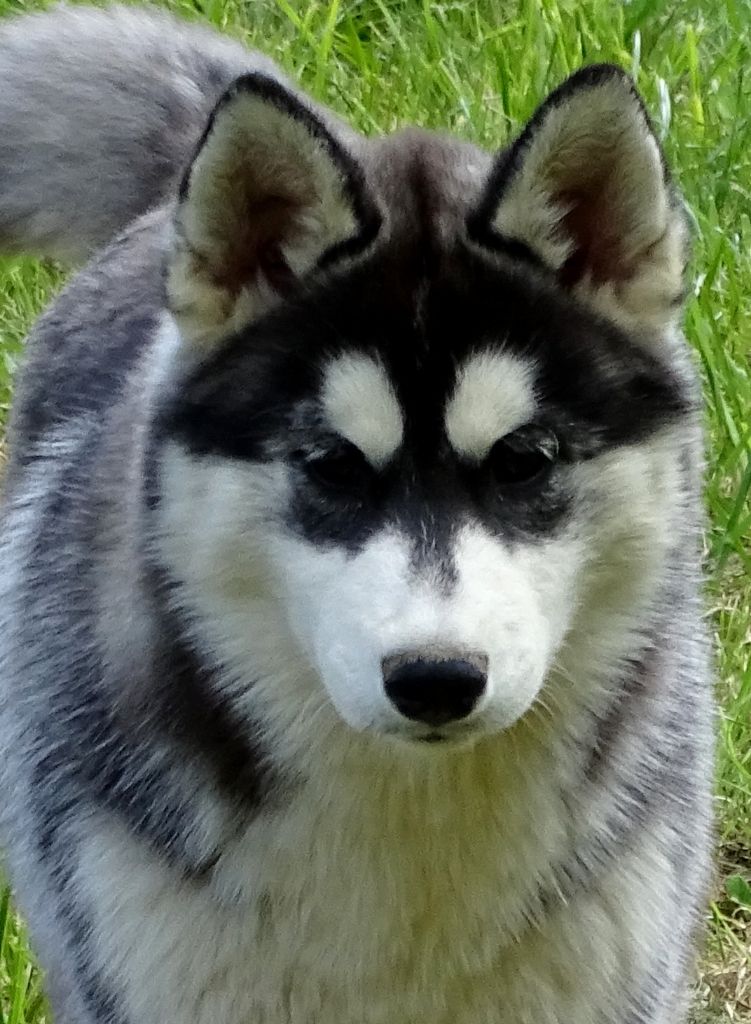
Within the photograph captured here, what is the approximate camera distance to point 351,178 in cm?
192

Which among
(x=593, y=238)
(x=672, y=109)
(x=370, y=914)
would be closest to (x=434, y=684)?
(x=370, y=914)

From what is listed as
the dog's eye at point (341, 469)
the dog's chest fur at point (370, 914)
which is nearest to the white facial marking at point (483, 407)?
the dog's eye at point (341, 469)

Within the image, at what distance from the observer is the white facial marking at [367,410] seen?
6.01ft

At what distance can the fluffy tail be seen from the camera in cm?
288

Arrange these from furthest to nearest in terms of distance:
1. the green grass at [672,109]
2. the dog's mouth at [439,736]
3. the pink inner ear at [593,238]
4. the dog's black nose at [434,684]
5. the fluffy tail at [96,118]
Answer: the green grass at [672,109], the fluffy tail at [96,118], the pink inner ear at [593,238], the dog's mouth at [439,736], the dog's black nose at [434,684]

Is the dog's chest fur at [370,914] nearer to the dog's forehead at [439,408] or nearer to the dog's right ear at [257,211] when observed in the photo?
Result: the dog's forehead at [439,408]

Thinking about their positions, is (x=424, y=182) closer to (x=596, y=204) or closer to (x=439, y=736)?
(x=596, y=204)

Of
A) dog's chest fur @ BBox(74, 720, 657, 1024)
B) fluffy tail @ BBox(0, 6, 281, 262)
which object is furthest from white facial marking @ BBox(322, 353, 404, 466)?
fluffy tail @ BBox(0, 6, 281, 262)

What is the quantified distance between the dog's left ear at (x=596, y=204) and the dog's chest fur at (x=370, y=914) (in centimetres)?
57

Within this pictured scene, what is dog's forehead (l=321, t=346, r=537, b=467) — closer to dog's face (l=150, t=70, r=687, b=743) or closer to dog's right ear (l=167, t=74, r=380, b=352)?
dog's face (l=150, t=70, r=687, b=743)

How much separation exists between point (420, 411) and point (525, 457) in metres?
0.13

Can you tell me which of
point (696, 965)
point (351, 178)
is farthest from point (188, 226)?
point (696, 965)

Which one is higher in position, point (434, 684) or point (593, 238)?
point (593, 238)

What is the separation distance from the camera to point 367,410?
72.2 inches
